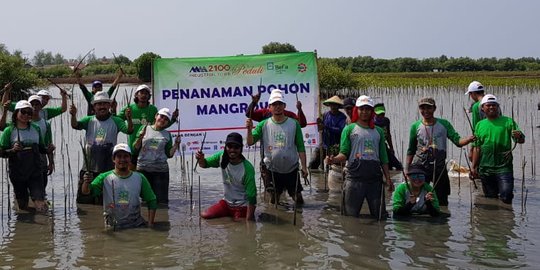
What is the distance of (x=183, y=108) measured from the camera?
10852mm

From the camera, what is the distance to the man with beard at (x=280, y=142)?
29.1ft

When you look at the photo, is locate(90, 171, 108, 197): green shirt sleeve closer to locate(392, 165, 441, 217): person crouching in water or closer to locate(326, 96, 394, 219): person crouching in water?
locate(326, 96, 394, 219): person crouching in water

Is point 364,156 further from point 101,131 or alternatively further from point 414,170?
point 101,131

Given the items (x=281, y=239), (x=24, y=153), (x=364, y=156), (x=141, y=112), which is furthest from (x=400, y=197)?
(x=24, y=153)

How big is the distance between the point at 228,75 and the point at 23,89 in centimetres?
2707

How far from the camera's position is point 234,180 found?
8.55 meters

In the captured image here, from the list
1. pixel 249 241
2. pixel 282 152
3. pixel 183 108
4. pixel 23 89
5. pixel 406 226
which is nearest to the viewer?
pixel 249 241

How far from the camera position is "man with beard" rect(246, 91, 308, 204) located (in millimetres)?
8859

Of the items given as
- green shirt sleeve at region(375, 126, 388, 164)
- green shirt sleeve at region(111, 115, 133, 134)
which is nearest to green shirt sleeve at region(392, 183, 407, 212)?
green shirt sleeve at region(375, 126, 388, 164)

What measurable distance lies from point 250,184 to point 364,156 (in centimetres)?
151

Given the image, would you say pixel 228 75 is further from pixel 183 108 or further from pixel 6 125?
pixel 6 125

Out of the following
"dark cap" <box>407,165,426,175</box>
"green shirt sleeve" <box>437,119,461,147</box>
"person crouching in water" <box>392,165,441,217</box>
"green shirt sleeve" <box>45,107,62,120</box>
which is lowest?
"person crouching in water" <box>392,165,441,217</box>

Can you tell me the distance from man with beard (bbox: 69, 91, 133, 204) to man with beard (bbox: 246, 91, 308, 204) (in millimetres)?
1893

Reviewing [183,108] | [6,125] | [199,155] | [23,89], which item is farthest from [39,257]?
Answer: [23,89]
